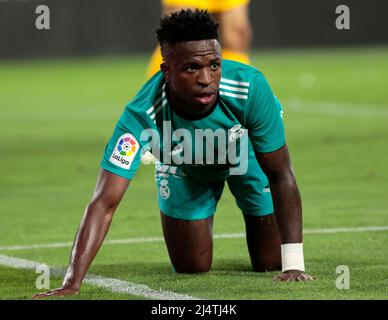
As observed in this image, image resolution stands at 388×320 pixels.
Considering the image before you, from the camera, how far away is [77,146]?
15.3m

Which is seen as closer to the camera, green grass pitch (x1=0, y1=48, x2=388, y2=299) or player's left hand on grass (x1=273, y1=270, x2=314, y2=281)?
player's left hand on grass (x1=273, y1=270, x2=314, y2=281)

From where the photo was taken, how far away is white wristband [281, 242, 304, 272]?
683 centimetres

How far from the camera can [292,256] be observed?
684cm

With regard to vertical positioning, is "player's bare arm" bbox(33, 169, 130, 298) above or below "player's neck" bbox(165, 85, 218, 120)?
below

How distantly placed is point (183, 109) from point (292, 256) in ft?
3.36

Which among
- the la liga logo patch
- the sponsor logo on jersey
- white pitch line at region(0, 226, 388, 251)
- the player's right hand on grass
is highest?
the la liga logo patch

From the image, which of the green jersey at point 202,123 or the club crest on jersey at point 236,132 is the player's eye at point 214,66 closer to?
the green jersey at point 202,123

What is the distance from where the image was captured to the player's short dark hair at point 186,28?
21.3 ft

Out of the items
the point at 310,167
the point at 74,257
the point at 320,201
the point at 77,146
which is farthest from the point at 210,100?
the point at 77,146

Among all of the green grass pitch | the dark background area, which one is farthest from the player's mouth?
the dark background area

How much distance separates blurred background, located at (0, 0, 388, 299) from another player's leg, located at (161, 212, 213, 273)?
0.36 feet

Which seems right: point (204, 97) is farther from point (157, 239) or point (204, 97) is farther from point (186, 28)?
point (157, 239)

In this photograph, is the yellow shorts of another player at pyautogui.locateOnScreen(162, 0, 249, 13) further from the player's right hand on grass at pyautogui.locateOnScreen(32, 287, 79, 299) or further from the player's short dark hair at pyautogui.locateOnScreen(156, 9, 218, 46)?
the player's right hand on grass at pyautogui.locateOnScreen(32, 287, 79, 299)

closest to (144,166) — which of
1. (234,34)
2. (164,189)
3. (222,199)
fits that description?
(234,34)
